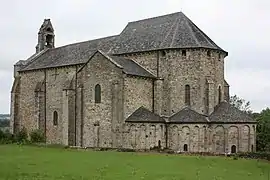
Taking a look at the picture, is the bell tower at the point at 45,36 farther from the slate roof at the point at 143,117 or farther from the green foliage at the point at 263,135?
the green foliage at the point at 263,135

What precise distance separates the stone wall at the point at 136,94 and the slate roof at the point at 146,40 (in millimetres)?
4532

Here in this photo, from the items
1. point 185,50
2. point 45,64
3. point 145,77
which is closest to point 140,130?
point 145,77

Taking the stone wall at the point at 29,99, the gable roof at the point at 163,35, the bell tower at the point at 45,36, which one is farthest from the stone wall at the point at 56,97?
the bell tower at the point at 45,36

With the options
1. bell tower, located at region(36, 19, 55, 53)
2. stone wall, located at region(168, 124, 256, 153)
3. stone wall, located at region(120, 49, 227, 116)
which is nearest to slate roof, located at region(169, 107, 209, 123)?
stone wall, located at region(168, 124, 256, 153)

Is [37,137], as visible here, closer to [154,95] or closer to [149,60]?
[154,95]

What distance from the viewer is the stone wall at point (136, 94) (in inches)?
2030

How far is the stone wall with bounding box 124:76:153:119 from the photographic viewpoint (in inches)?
2030

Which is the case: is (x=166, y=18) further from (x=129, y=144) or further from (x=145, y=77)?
(x=129, y=144)

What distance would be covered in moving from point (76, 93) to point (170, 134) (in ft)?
43.0

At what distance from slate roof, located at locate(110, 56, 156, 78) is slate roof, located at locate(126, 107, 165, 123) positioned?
13.7 ft

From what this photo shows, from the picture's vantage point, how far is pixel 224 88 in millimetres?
58094

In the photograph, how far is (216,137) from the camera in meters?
50.0

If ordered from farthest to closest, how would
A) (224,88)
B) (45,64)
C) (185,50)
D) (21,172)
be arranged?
(45,64)
(224,88)
(185,50)
(21,172)

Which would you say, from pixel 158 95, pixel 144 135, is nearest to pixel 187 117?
pixel 144 135
